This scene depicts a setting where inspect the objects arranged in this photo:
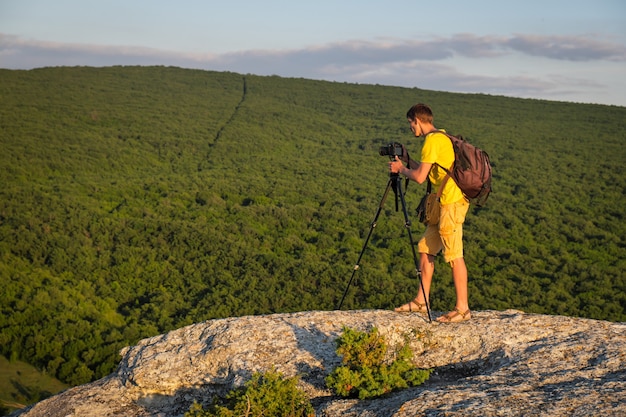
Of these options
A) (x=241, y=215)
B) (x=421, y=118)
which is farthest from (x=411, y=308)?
(x=241, y=215)

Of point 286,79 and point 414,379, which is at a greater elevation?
point 286,79

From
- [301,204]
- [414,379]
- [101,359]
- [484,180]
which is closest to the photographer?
[414,379]

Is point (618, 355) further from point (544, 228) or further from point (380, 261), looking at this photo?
point (544, 228)

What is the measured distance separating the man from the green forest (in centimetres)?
972

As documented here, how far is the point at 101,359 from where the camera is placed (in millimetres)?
15016

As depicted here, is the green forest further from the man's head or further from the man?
the man's head

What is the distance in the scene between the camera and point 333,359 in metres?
6.23

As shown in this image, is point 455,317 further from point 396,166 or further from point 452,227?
point 396,166

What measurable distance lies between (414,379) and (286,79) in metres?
86.6

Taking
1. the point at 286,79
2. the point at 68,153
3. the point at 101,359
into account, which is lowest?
the point at 101,359

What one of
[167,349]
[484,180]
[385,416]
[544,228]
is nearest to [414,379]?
[385,416]

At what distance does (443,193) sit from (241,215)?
87.4 feet

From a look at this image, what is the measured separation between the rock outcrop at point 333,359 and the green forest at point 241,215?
8041mm

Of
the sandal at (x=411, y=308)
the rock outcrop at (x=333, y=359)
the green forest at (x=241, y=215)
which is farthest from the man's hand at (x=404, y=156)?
the green forest at (x=241, y=215)
